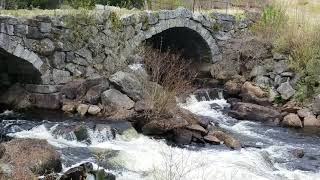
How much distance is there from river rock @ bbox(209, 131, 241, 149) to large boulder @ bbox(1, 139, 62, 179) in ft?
17.2

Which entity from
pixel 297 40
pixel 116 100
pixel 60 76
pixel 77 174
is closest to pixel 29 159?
pixel 77 174

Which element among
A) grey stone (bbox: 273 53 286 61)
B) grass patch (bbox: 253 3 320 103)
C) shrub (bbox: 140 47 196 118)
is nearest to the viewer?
shrub (bbox: 140 47 196 118)

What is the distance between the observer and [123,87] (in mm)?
16953

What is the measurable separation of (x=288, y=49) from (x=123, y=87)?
8.17 m

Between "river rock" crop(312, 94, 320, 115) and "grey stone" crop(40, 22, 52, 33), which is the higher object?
"grey stone" crop(40, 22, 52, 33)

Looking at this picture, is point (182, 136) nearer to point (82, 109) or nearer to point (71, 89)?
point (82, 109)

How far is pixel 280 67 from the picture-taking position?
21.4 metres

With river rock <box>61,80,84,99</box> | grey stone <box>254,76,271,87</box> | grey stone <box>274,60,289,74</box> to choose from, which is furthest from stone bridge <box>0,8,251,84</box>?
grey stone <box>274,60,289,74</box>

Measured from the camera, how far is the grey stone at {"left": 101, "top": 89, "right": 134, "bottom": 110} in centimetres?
1647

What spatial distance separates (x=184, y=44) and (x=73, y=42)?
8.01 meters

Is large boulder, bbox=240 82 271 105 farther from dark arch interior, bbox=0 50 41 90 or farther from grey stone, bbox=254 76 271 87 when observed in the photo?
dark arch interior, bbox=0 50 41 90

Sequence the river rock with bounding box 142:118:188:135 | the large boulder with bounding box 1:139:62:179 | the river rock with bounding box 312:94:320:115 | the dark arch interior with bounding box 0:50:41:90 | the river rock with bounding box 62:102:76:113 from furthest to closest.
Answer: the river rock with bounding box 312:94:320:115
the dark arch interior with bounding box 0:50:41:90
the river rock with bounding box 62:102:76:113
the river rock with bounding box 142:118:188:135
the large boulder with bounding box 1:139:62:179

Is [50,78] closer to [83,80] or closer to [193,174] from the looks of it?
[83,80]

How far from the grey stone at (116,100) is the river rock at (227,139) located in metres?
2.85
